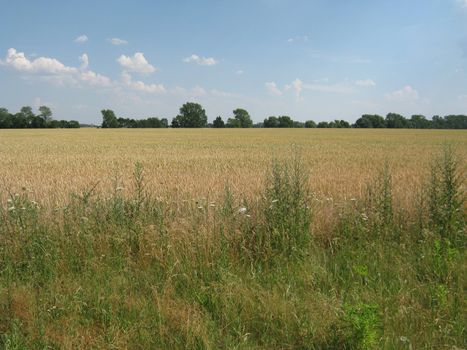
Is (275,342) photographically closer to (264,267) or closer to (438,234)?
(264,267)

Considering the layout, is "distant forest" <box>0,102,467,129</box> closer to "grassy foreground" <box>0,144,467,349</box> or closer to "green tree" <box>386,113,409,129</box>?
"green tree" <box>386,113,409,129</box>

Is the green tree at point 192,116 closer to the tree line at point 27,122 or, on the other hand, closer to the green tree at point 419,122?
the tree line at point 27,122

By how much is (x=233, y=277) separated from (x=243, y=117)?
128 metres

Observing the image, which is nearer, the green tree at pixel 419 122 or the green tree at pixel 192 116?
the green tree at pixel 419 122

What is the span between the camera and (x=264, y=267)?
4.73 meters

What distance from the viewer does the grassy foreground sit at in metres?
3.28

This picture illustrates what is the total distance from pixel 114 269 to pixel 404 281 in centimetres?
333

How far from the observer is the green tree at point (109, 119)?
114m

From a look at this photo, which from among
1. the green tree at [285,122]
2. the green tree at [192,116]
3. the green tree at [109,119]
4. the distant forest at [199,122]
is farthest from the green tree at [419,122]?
the green tree at [109,119]

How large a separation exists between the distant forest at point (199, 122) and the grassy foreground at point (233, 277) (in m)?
108

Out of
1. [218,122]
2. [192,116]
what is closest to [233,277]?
[218,122]

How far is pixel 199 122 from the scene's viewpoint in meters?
125

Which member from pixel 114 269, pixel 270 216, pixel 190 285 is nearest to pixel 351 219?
pixel 270 216

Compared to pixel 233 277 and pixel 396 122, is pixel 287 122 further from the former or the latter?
pixel 233 277
